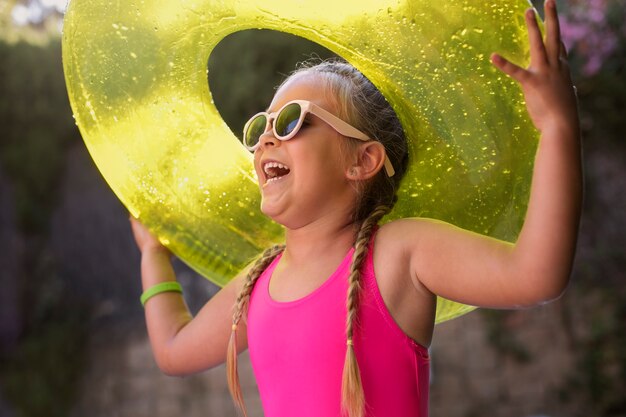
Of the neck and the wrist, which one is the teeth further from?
the wrist

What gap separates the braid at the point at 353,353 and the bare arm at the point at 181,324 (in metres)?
0.36

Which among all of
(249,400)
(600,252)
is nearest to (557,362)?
(600,252)

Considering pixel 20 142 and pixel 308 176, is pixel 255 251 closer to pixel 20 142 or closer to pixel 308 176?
pixel 308 176

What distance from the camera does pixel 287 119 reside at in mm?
1651

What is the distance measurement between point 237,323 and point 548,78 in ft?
2.64

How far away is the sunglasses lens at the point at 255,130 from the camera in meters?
1.72

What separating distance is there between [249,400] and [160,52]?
15.3ft

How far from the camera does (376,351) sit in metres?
1.53

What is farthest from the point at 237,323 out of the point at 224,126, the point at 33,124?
the point at 33,124

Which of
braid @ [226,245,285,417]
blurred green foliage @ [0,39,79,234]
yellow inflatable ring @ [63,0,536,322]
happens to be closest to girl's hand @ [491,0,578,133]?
yellow inflatable ring @ [63,0,536,322]

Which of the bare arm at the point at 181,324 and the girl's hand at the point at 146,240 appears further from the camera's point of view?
the girl's hand at the point at 146,240

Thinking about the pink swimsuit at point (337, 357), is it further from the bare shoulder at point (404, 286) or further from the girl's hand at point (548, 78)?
the girl's hand at point (548, 78)

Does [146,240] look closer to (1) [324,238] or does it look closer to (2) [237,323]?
(2) [237,323]

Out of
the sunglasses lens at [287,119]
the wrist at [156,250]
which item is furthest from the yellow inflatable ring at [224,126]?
the sunglasses lens at [287,119]
